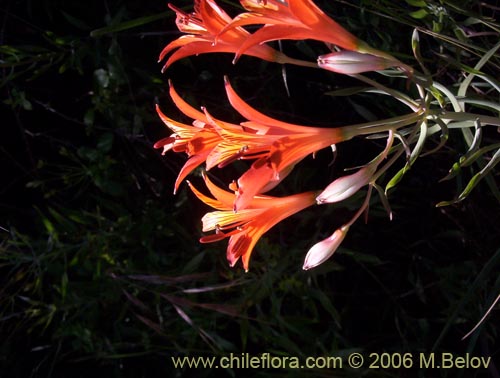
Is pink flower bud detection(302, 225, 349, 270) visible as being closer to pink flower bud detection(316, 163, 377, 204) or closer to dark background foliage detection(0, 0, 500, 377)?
pink flower bud detection(316, 163, 377, 204)

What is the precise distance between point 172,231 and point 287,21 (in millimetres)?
1024

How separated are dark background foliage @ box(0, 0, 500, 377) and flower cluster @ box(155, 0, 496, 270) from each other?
63 centimetres

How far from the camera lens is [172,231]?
5.93ft

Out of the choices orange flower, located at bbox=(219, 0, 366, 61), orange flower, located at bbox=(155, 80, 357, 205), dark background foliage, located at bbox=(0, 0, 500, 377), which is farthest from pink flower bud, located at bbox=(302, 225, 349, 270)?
dark background foliage, located at bbox=(0, 0, 500, 377)

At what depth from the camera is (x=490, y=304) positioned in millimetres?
1093

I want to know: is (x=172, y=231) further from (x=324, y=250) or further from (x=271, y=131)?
(x=271, y=131)

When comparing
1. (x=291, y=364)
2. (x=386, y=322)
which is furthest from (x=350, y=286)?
(x=291, y=364)

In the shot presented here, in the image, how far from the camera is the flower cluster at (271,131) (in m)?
0.83

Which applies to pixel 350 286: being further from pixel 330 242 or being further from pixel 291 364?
pixel 330 242

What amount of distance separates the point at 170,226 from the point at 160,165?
0.61 ft

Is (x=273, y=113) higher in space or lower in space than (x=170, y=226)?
higher

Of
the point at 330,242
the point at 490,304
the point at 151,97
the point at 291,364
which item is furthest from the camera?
the point at 151,97

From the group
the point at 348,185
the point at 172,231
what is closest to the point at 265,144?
the point at 348,185

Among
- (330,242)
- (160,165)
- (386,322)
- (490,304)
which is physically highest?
(330,242)
